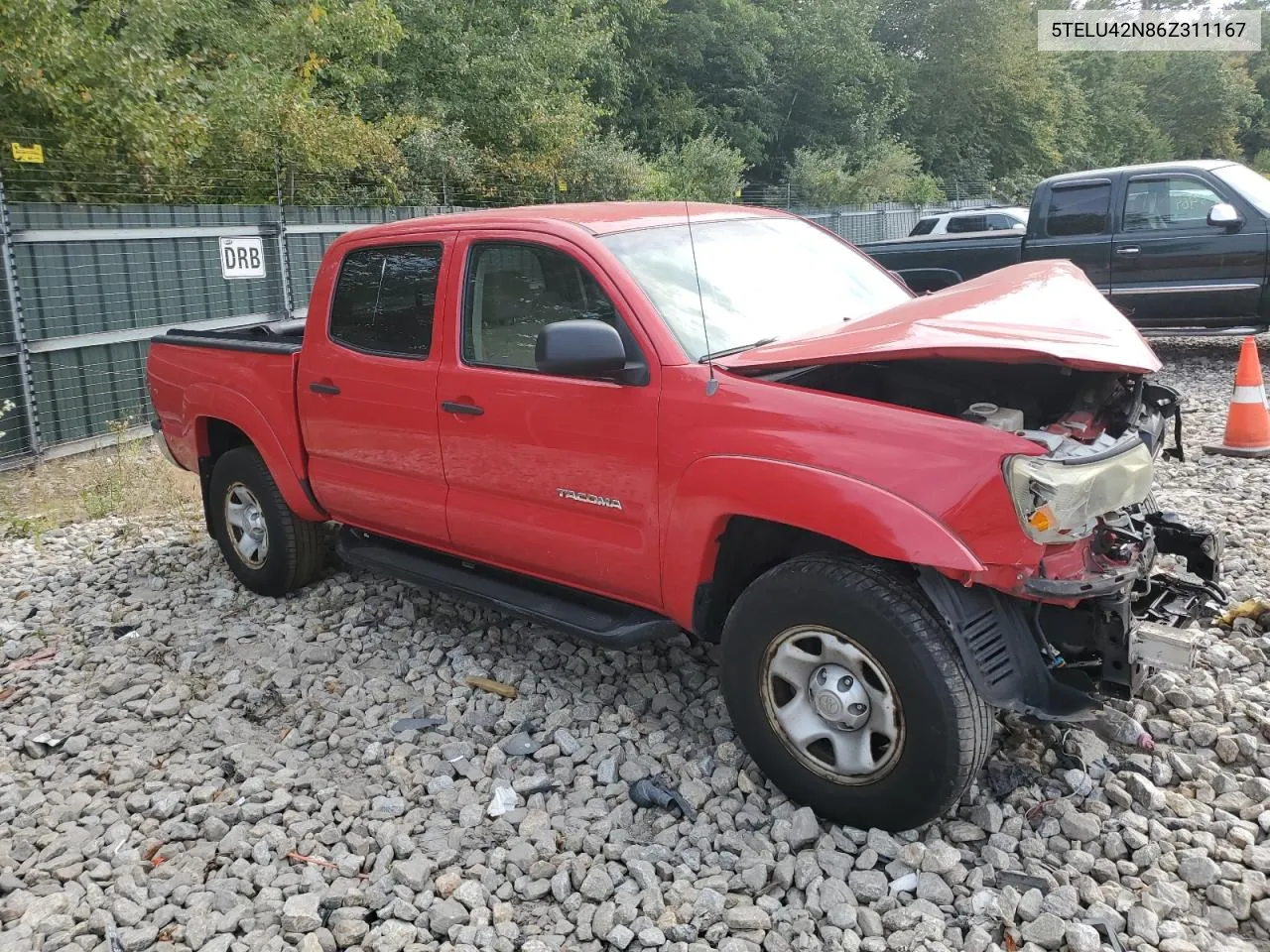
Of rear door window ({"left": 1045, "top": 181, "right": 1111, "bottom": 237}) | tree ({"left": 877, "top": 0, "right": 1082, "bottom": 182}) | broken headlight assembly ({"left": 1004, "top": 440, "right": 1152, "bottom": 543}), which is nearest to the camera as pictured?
broken headlight assembly ({"left": 1004, "top": 440, "right": 1152, "bottom": 543})

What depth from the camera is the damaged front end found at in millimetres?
2920

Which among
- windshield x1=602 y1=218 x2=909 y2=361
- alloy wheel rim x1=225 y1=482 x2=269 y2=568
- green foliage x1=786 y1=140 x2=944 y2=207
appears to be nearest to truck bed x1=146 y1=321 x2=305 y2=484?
alloy wheel rim x1=225 y1=482 x2=269 y2=568

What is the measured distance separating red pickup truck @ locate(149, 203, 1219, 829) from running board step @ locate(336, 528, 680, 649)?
0.05ft

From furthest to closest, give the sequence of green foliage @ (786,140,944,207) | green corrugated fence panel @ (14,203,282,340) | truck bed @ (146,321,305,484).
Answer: green foliage @ (786,140,944,207) < green corrugated fence panel @ (14,203,282,340) < truck bed @ (146,321,305,484)

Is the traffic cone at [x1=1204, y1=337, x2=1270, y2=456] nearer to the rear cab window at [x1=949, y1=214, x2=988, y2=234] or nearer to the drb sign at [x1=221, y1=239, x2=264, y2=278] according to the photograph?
the drb sign at [x1=221, y1=239, x2=264, y2=278]

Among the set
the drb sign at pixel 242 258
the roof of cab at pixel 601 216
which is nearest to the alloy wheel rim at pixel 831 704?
the roof of cab at pixel 601 216

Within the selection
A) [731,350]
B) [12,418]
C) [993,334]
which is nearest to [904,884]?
[993,334]

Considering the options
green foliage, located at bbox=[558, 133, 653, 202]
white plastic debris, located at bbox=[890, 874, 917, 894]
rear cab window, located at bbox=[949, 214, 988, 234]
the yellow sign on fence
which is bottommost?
white plastic debris, located at bbox=[890, 874, 917, 894]

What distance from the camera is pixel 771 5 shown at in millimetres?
37906

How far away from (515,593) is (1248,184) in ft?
31.1

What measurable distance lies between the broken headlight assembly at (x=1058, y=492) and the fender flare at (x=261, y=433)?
357 cm

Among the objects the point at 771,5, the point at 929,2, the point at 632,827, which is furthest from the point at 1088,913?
the point at 929,2

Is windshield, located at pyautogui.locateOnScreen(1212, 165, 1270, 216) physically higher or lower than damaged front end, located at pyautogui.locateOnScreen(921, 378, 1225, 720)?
higher

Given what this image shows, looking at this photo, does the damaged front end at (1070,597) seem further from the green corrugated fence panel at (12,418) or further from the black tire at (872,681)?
the green corrugated fence panel at (12,418)
